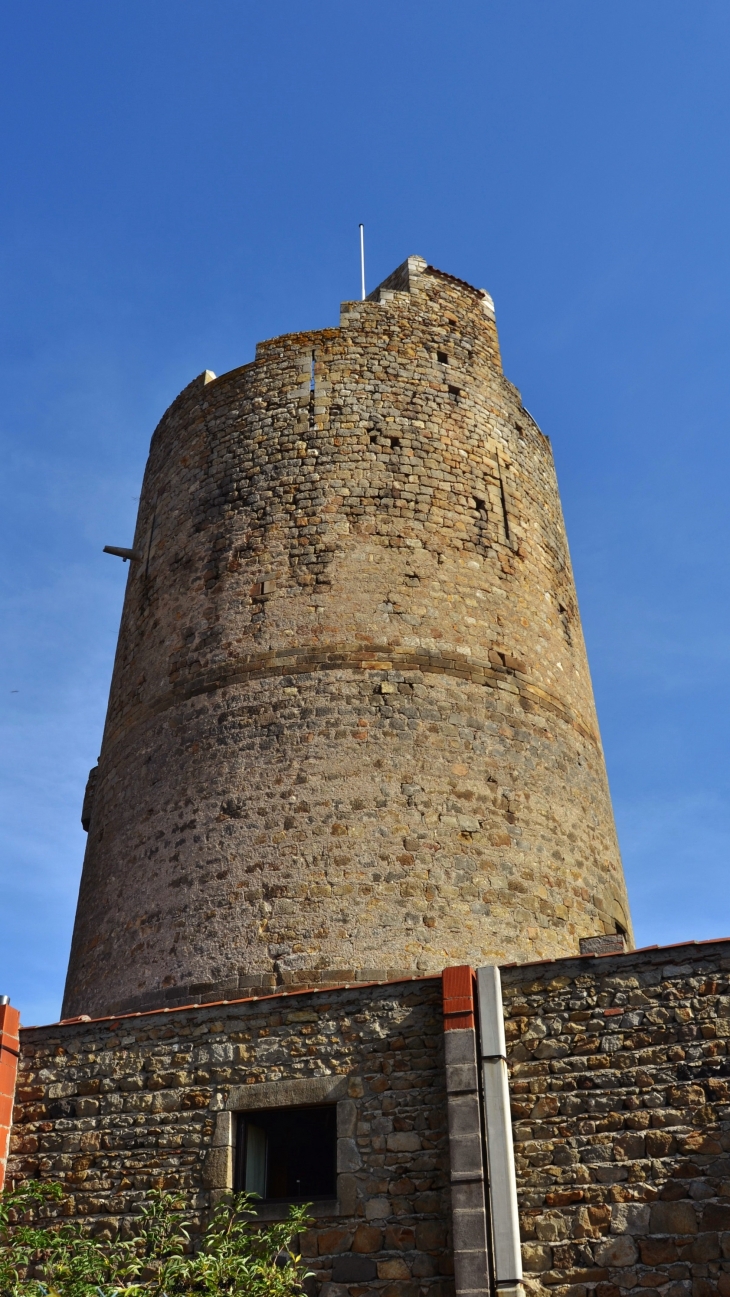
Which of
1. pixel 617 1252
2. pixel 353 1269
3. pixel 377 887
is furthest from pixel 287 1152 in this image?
pixel 377 887

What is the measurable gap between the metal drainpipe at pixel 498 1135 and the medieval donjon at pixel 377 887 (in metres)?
0.02

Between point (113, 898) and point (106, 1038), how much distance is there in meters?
3.15

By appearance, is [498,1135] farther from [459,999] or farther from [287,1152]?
[287,1152]

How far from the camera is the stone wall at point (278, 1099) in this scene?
22.5 ft

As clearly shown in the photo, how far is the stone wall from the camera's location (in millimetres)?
6867

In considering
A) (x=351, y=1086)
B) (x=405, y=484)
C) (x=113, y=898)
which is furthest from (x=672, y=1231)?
(x=405, y=484)

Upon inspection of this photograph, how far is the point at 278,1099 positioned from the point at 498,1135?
1564mm

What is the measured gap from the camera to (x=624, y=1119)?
6.81 meters

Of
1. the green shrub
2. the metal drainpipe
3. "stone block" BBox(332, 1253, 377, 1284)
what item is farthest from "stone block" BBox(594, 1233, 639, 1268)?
the green shrub

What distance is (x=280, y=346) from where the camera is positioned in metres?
13.4

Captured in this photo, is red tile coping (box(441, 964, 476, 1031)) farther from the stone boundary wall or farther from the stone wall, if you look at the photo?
the stone boundary wall

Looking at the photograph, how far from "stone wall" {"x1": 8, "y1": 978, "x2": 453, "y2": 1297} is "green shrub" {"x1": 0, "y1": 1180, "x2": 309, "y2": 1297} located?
0.16 meters

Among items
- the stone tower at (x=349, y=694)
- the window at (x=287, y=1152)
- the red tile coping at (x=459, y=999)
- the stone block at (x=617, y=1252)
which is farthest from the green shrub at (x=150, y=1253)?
the stone tower at (x=349, y=694)

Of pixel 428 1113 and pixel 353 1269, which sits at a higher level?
pixel 428 1113
